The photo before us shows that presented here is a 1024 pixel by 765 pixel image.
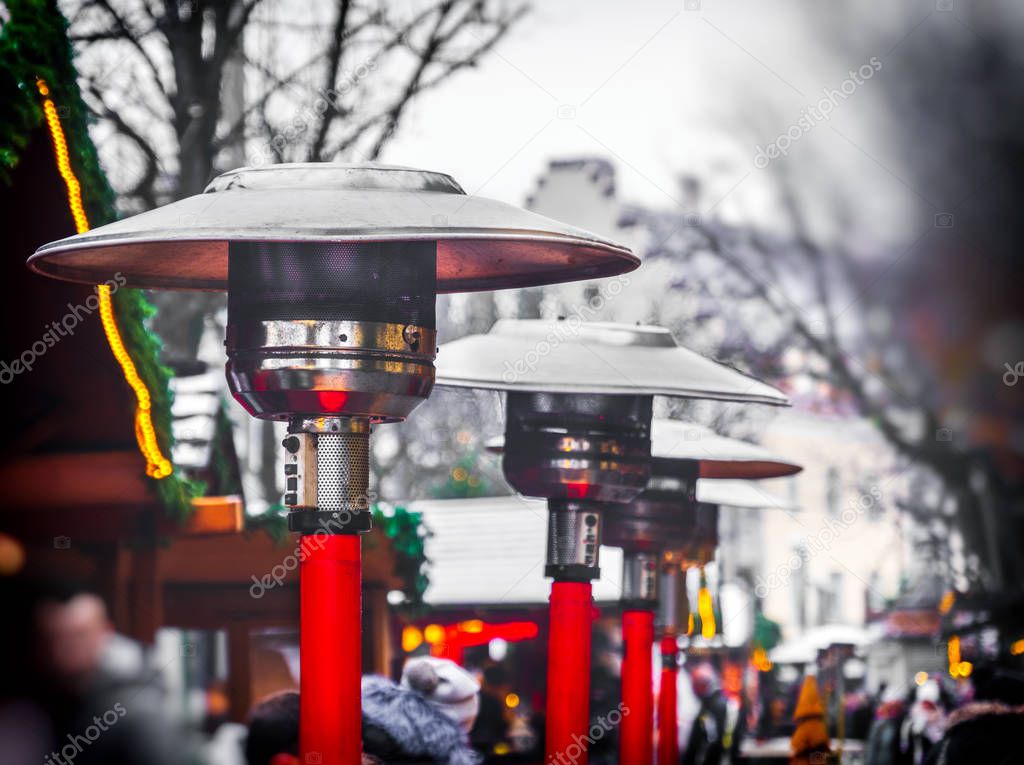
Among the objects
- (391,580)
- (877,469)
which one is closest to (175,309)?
(391,580)

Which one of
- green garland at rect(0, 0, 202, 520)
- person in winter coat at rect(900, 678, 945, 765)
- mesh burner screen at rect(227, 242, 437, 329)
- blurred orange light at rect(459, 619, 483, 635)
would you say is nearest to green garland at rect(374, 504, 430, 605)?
green garland at rect(0, 0, 202, 520)

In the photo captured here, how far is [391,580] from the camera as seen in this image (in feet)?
32.0

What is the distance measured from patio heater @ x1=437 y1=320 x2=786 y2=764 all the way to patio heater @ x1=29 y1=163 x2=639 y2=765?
5.74 ft

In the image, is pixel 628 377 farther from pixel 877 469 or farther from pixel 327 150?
pixel 877 469

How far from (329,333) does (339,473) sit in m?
0.34

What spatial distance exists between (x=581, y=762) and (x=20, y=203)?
8.90 feet

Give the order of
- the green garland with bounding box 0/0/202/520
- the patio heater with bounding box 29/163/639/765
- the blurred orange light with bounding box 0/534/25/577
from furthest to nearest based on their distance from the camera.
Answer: the blurred orange light with bounding box 0/534/25/577, the green garland with bounding box 0/0/202/520, the patio heater with bounding box 29/163/639/765

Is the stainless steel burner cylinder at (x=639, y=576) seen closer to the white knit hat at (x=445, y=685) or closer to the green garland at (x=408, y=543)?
the white knit hat at (x=445, y=685)

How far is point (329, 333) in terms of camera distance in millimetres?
3730

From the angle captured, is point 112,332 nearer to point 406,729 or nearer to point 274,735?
point 274,735

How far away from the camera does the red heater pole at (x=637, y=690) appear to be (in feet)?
23.4

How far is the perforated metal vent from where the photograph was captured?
3.81m

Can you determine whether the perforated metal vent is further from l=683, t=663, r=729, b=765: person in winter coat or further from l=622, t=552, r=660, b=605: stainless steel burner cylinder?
l=683, t=663, r=729, b=765: person in winter coat

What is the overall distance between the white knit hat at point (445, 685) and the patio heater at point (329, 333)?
2.45 meters
